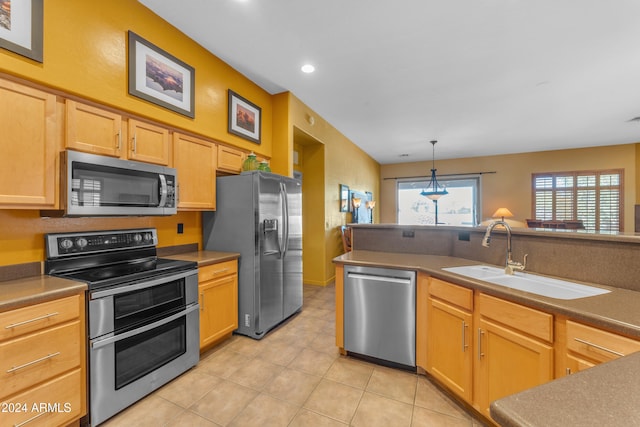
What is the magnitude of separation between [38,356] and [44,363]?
0.18ft

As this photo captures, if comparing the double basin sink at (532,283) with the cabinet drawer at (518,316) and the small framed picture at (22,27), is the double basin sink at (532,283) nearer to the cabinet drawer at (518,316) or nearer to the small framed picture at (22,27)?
the cabinet drawer at (518,316)

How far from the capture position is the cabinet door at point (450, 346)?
1728 mm

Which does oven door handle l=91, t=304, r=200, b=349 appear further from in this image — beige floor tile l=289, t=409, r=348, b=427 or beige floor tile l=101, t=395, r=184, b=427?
beige floor tile l=289, t=409, r=348, b=427

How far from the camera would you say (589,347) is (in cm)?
115

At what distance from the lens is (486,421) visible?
1.63m

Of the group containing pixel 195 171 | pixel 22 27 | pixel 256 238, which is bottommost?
pixel 256 238

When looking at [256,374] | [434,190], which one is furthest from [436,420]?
[434,190]

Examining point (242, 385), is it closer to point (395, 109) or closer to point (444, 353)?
point (444, 353)

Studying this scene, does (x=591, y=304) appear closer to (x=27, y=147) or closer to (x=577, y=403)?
(x=577, y=403)

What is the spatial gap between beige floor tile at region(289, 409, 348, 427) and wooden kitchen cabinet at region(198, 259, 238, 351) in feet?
3.55

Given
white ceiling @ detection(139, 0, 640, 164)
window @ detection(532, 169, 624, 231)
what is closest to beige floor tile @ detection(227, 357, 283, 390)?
white ceiling @ detection(139, 0, 640, 164)

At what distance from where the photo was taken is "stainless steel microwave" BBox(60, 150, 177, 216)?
171 centimetres

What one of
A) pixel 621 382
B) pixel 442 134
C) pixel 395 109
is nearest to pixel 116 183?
pixel 621 382

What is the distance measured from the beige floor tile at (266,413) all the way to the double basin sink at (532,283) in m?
1.45
